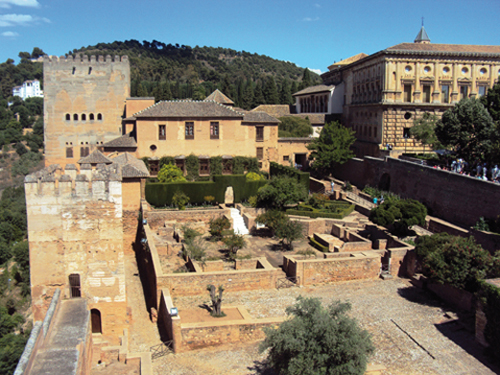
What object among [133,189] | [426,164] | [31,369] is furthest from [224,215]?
[31,369]

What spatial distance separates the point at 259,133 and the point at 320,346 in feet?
81.5

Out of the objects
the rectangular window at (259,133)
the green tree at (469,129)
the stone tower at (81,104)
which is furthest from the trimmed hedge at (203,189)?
the stone tower at (81,104)

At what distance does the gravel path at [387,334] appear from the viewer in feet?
42.0

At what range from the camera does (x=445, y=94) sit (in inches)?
1342

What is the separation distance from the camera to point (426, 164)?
2709 centimetres

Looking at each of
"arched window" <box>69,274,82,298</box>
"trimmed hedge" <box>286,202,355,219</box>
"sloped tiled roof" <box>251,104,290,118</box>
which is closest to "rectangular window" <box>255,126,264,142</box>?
"trimmed hedge" <box>286,202,355,219</box>

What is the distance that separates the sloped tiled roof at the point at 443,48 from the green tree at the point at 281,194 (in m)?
13.3

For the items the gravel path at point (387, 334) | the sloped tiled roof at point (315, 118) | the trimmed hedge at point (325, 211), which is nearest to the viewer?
the gravel path at point (387, 334)

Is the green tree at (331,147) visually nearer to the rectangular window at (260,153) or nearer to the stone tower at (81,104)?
the rectangular window at (260,153)

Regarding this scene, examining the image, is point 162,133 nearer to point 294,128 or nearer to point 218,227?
point 218,227

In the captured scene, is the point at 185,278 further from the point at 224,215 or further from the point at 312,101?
the point at 312,101

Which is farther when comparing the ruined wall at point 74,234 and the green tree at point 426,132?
the green tree at point 426,132

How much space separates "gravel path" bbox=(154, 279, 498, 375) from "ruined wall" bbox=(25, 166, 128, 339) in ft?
10.5

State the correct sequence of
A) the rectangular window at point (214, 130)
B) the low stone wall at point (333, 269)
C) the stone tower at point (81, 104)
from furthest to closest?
the stone tower at point (81, 104), the rectangular window at point (214, 130), the low stone wall at point (333, 269)
